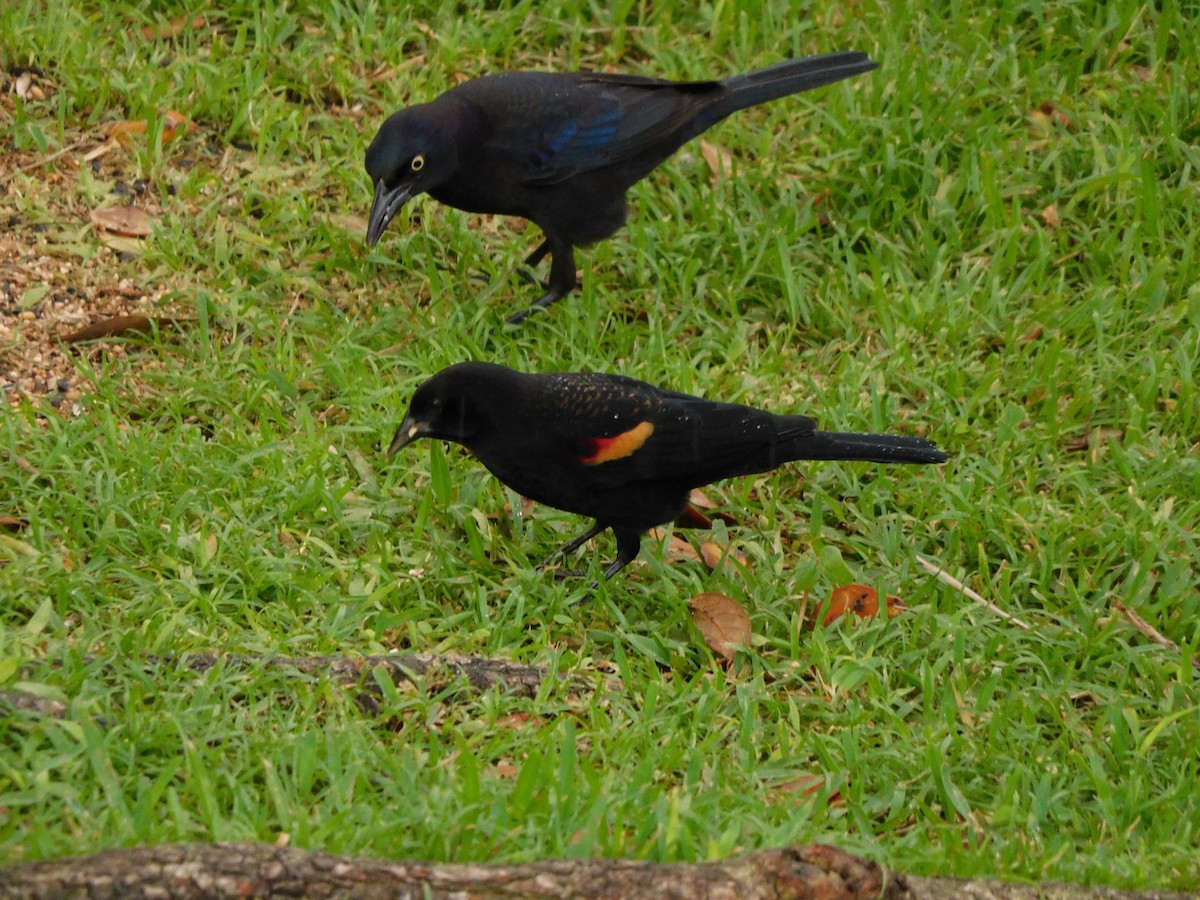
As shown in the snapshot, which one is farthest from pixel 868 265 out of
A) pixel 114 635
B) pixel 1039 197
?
pixel 114 635

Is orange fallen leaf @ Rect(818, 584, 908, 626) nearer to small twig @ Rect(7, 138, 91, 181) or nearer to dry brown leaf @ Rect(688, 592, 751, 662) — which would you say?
dry brown leaf @ Rect(688, 592, 751, 662)

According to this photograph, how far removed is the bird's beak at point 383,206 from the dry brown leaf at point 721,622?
6.55 feet

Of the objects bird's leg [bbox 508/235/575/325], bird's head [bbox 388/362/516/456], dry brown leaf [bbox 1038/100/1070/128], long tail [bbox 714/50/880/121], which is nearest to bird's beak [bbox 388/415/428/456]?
bird's head [bbox 388/362/516/456]

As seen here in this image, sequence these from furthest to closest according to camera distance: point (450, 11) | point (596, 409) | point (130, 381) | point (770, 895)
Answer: point (450, 11) → point (130, 381) → point (596, 409) → point (770, 895)

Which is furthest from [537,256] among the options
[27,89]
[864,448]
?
[27,89]

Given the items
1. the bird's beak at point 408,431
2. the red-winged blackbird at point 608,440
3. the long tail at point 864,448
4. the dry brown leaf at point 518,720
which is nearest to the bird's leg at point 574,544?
the red-winged blackbird at point 608,440

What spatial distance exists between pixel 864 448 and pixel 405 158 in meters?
2.15

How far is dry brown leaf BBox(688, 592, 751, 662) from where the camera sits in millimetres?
4645

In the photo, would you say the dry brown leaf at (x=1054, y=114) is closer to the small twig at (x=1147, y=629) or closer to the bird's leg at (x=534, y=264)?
the bird's leg at (x=534, y=264)

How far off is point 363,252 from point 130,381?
1233 mm

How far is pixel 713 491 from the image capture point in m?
5.42

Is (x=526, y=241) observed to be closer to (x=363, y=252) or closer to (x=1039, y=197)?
(x=363, y=252)

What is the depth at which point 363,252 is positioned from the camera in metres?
6.21

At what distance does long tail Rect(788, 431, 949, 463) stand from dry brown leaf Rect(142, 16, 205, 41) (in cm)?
391
